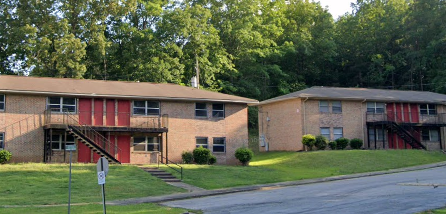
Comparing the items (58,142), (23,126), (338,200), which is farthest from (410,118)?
(23,126)

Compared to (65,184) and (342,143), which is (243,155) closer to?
(342,143)

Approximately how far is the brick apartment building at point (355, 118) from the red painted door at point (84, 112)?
1703 cm

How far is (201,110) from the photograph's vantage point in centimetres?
3862

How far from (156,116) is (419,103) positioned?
25.2 meters

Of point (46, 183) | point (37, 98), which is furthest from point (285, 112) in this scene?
point (46, 183)

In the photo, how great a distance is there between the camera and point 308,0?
2921 inches

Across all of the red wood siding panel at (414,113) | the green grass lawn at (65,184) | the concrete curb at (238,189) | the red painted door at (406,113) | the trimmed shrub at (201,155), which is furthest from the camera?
the red wood siding panel at (414,113)

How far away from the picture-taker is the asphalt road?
18.7 m

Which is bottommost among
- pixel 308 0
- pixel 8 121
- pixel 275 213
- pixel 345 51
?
pixel 275 213

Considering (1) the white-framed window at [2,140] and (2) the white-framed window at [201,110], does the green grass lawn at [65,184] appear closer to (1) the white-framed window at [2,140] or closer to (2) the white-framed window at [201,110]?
(1) the white-framed window at [2,140]

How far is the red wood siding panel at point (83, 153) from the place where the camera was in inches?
→ 1382

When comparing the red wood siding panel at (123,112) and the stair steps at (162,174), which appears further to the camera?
the red wood siding panel at (123,112)

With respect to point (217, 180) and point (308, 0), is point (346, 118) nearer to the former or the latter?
point (217, 180)

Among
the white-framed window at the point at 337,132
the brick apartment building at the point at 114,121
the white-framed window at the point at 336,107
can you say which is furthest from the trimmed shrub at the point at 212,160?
the white-framed window at the point at 336,107
